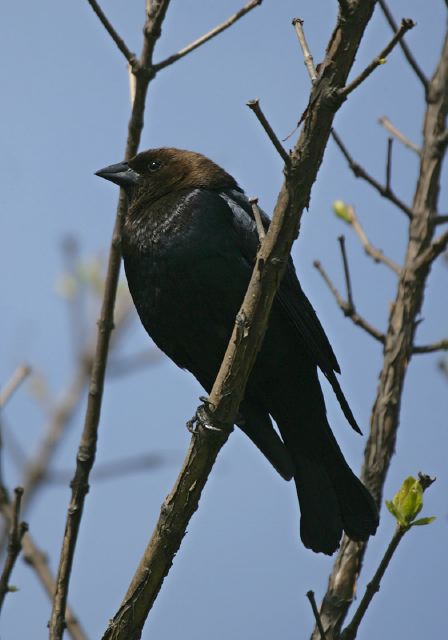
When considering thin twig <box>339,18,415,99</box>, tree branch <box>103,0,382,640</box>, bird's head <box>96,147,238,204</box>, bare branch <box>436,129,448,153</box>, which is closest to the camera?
thin twig <box>339,18,415,99</box>

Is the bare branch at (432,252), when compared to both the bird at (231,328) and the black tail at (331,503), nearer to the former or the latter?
the bird at (231,328)

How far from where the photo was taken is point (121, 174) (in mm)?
4285

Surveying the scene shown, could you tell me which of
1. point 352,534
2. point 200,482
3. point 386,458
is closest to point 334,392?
point 386,458

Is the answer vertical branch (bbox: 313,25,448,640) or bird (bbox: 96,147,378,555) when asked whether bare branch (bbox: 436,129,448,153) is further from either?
bird (bbox: 96,147,378,555)

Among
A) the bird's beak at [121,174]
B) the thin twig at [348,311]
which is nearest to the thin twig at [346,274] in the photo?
the thin twig at [348,311]

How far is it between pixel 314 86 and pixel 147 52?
99cm

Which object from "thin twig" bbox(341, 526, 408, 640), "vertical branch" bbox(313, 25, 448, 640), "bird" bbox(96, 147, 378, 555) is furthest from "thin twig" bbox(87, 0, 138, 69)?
"thin twig" bbox(341, 526, 408, 640)

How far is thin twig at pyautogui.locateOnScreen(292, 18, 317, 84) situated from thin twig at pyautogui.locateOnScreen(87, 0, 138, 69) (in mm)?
766

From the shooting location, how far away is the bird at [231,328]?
3.53 metres

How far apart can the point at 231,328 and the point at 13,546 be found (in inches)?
48.9

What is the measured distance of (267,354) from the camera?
3.66 m

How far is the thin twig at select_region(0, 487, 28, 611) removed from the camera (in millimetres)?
2621

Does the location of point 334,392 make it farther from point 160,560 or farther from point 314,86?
point 314,86

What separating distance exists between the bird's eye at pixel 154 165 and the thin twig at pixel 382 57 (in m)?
2.05
